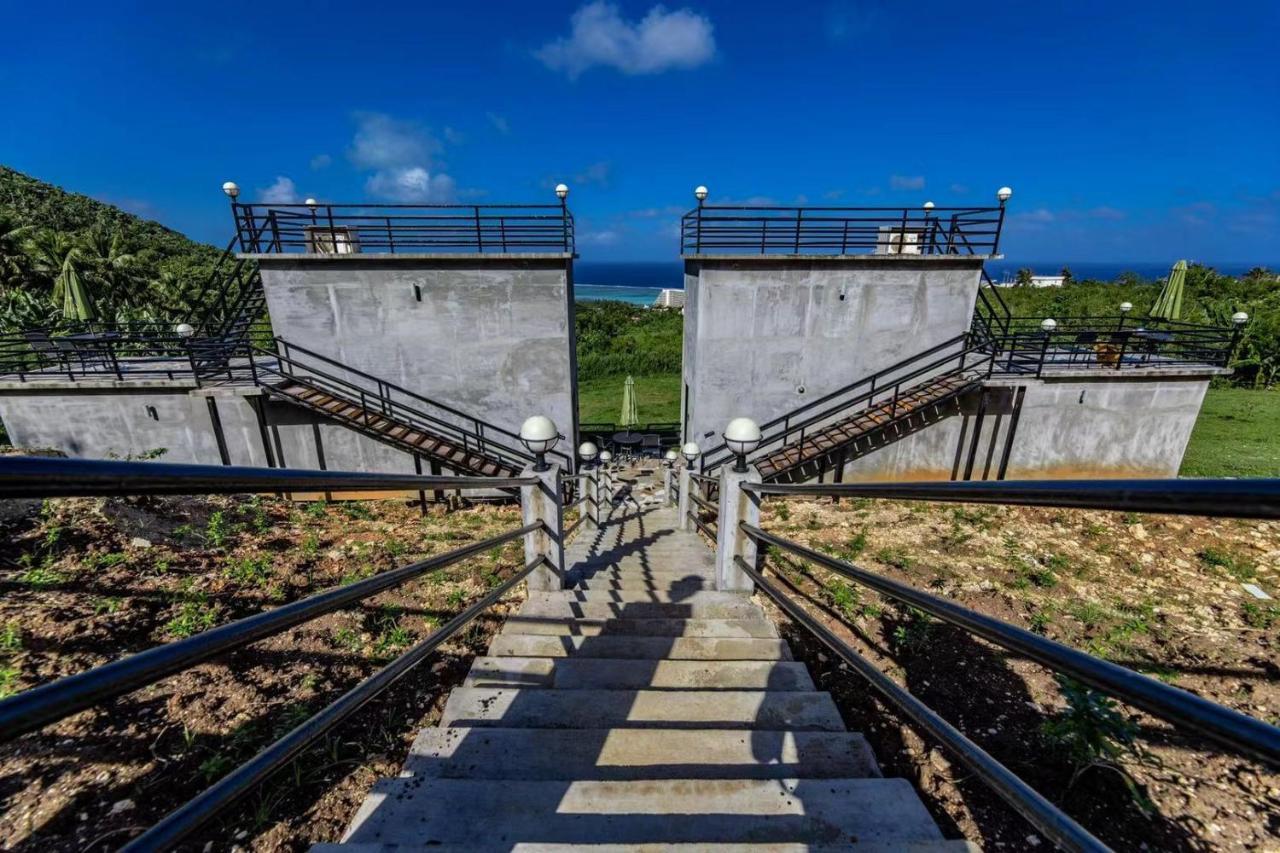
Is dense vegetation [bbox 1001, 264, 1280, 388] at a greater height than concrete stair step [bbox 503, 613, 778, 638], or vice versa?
dense vegetation [bbox 1001, 264, 1280, 388]

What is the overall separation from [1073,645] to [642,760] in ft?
19.1

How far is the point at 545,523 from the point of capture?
437 cm

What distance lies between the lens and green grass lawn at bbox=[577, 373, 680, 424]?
24.2 meters

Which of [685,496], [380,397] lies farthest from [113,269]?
[685,496]

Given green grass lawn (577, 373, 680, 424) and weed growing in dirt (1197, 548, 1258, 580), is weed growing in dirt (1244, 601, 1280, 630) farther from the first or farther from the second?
green grass lawn (577, 373, 680, 424)

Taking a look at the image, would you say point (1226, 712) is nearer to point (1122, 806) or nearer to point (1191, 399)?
point (1122, 806)

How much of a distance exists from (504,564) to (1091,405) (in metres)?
14.2

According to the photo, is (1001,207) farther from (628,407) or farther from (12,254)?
(12,254)

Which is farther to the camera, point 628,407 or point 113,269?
point 113,269

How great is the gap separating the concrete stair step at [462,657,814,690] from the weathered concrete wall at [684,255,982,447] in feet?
31.2

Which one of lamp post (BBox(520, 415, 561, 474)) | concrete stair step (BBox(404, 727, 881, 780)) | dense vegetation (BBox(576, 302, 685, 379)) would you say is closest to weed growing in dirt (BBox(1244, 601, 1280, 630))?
concrete stair step (BBox(404, 727, 881, 780))

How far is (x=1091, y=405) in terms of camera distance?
497 inches

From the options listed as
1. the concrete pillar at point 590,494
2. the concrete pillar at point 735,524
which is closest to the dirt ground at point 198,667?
the concrete pillar at point 735,524

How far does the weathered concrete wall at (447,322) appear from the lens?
11.4m
